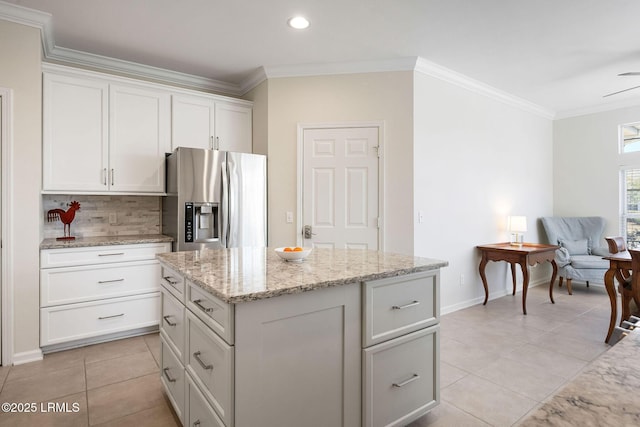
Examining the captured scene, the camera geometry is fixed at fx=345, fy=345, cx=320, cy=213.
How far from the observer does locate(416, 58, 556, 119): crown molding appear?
3.65 meters

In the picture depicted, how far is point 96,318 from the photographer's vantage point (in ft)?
9.78

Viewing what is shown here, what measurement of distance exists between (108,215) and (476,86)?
4.42 m

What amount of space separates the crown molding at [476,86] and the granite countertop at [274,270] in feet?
7.92

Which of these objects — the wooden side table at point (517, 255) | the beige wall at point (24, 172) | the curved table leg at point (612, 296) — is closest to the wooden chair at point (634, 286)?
the curved table leg at point (612, 296)

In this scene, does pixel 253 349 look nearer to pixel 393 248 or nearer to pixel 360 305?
pixel 360 305

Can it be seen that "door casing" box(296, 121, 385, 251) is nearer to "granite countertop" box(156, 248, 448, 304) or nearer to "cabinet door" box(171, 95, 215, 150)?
"cabinet door" box(171, 95, 215, 150)

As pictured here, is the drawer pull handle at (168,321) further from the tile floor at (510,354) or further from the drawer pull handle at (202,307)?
the tile floor at (510,354)

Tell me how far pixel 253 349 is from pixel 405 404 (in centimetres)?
94

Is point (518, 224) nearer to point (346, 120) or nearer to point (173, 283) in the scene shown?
point (346, 120)

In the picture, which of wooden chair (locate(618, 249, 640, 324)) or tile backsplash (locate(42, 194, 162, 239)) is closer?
wooden chair (locate(618, 249, 640, 324))

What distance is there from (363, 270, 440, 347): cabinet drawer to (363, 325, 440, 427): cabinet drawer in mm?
48

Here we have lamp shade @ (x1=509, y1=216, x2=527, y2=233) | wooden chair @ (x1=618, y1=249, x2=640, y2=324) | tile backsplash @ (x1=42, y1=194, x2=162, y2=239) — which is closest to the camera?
wooden chair @ (x1=618, y1=249, x2=640, y2=324)

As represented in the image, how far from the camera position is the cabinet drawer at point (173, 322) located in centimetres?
176

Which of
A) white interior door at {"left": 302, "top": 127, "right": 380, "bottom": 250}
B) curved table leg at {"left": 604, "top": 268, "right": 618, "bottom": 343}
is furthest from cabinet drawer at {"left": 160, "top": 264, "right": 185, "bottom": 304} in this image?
curved table leg at {"left": 604, "top": 268, "right": 618, "bottom": 343}
